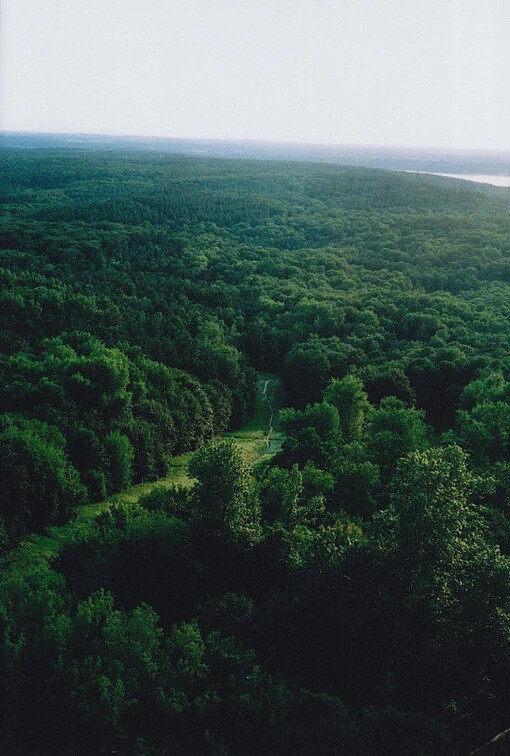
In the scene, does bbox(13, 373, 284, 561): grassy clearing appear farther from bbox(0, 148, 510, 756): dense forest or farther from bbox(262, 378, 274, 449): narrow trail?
bbox(0, 148, 510, 756): dense forest

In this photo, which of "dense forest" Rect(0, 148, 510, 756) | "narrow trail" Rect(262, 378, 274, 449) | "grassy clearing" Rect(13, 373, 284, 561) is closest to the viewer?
"dense forest" Rect(0, 148, 510, 756)

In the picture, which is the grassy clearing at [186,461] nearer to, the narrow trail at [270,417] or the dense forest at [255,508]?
the narrow trail at [270,417]

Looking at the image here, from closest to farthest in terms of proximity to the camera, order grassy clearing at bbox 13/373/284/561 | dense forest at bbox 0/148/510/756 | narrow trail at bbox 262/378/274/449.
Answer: dense forest at bbox 0/148/510/756 < grassy clearing at bbox 13/373/284/561 < narrow trail at bbox 262/378/274/449

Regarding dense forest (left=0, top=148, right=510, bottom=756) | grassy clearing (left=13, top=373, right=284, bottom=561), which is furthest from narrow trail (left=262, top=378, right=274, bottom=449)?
dense forest (left=0, top=148, right=510, bottom=756)

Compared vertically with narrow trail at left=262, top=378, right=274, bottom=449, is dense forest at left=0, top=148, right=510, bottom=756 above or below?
above

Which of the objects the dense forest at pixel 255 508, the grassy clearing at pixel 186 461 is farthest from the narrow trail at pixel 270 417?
the dense forest at pixel 255 508

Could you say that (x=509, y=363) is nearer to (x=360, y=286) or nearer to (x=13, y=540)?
(x=360, y=286)
